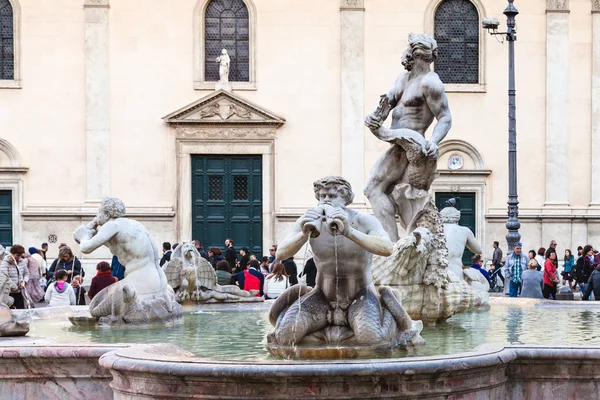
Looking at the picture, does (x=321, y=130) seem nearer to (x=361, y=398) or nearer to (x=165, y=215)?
(x=165, y=215)

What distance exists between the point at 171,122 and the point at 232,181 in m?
2.23

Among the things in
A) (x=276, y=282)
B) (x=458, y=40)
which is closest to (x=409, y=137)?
(x=276, y=282)

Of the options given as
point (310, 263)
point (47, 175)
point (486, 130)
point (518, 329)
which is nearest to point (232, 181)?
point (47, 175)

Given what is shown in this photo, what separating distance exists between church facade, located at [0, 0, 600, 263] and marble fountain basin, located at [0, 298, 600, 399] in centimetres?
2139

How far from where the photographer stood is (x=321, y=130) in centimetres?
3186

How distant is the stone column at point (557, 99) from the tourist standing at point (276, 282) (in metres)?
15.7

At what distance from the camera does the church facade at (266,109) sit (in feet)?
104

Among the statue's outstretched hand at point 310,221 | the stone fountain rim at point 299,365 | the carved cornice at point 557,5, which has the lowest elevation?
the stone fountain rim at point 299,365

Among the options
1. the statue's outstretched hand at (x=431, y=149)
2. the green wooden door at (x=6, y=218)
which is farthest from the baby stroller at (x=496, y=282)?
the statue's outstretched hand at (x=431, y=149)

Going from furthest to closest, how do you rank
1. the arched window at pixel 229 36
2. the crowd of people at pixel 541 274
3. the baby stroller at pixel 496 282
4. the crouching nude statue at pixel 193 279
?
the arched window at pixel 229 36 → the baby stroller at pixel 496 282 → the crowd of people at pixel 541 274 → the crouching nude statue at pixel 193 279

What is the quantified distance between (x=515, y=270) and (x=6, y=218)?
15.6 meters

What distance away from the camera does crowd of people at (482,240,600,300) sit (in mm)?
17281

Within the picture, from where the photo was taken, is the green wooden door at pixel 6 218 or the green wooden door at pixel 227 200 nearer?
the green wooden door at pixel 6 218

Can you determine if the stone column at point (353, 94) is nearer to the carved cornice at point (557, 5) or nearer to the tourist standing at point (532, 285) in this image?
the carved cornice at point (557, 5)
